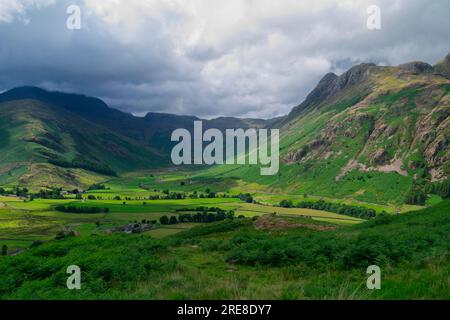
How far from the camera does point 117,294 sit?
50.3ft

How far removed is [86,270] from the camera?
2175 centimetres

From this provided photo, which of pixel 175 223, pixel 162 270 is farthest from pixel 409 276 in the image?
pixel 175 223

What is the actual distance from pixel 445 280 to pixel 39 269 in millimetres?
21695

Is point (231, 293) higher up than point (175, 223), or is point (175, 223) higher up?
point (231, 293)

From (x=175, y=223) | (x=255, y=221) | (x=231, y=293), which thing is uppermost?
(x=231, y=293)

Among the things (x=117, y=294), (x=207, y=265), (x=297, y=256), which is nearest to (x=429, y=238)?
(x=297, y=256)

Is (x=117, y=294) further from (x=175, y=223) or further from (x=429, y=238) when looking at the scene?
(x=175, y=223)
